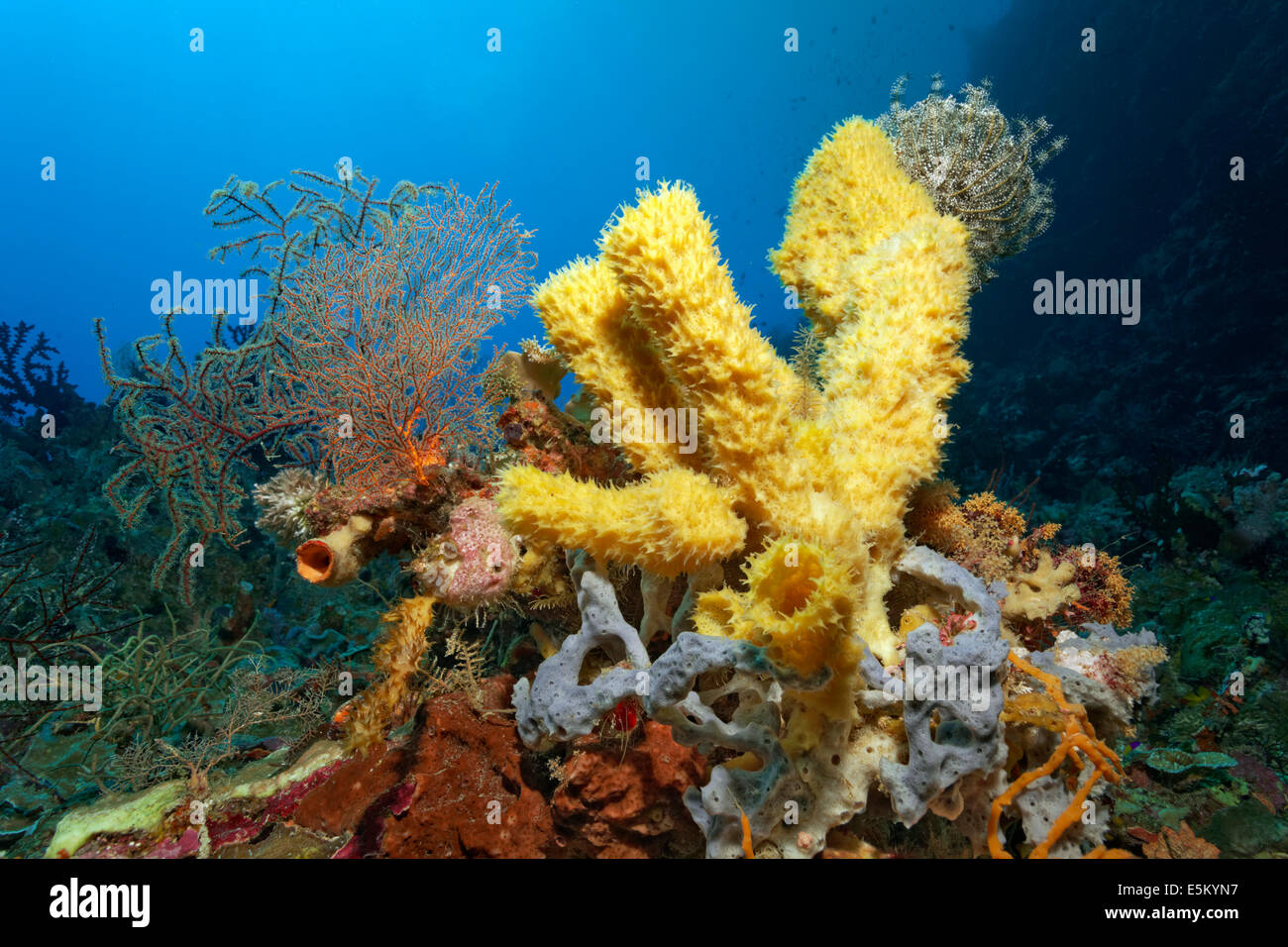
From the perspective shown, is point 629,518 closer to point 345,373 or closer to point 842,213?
point 842,213

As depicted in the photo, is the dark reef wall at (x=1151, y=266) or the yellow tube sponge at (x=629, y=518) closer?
the yellow tube sponge at (x=629, y=518)

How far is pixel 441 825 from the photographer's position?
8.61ft

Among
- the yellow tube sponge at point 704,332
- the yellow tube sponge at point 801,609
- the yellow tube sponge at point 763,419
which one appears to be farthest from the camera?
the yellow tube sponge at point 704,332

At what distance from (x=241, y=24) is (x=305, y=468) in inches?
4168

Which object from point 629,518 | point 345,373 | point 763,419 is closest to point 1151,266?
point 763,419
